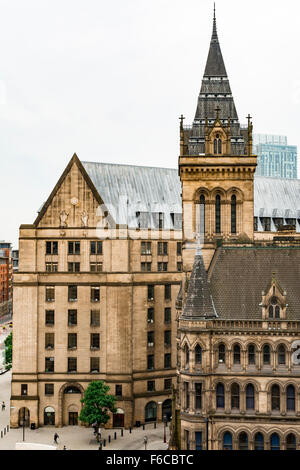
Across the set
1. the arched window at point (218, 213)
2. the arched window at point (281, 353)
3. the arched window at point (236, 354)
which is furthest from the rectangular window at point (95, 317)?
the arched window at point (281, 353)

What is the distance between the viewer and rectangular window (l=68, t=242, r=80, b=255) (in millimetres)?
100750

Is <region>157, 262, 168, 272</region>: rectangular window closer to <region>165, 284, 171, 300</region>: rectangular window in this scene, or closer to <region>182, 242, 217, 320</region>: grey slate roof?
<region>165, 284, 171, 300</region>: rectangular window

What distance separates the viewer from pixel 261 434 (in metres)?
66.3

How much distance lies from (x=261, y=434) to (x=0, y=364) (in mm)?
99800

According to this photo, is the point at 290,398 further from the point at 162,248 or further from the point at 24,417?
the point at 24,417

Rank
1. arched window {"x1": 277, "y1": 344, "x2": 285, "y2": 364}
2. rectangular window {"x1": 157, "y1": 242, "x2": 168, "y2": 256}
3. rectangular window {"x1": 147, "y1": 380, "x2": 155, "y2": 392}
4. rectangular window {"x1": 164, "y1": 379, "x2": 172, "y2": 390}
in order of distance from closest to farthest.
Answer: arched window {"x1": 277, "y1": 344, "x2": 285, "y2": 364}, rectangular window {"x1": 147, "y1": 380, "x2": 155, "y2": 392}, rectangular window {"x1": 164, "y1": 379, "x2": 172, "y2": 390}, rectangular window {"x1": 157, "y1": 242, "x2": 168, "y2": 256}

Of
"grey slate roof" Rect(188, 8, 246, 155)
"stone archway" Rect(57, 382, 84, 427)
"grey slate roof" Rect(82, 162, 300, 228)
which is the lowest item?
"stone archway" Rect(57, 382, 84, 427)

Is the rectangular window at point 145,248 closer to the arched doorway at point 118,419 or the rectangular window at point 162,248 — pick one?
the rectangular window at point 162,248

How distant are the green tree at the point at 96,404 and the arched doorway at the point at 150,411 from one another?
31.3ft

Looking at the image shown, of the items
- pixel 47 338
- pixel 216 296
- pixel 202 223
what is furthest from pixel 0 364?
pixel 216 296

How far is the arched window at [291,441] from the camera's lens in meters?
65.9

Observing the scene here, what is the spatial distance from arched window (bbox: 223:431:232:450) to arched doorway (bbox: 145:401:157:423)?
35.0 meters

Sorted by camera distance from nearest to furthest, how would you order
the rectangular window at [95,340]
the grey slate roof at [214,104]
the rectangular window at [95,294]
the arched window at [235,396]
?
the arched window at [235,396]
the grey slate roof at [214,104]
the rectangular window at [95,340]
the rectangular window at [95,294]

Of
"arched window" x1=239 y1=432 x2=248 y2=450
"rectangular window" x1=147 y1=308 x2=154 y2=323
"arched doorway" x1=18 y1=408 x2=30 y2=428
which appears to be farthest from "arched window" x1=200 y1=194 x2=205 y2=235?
"arched doorway" x1=18 y1=408 x2=30 y2=428
